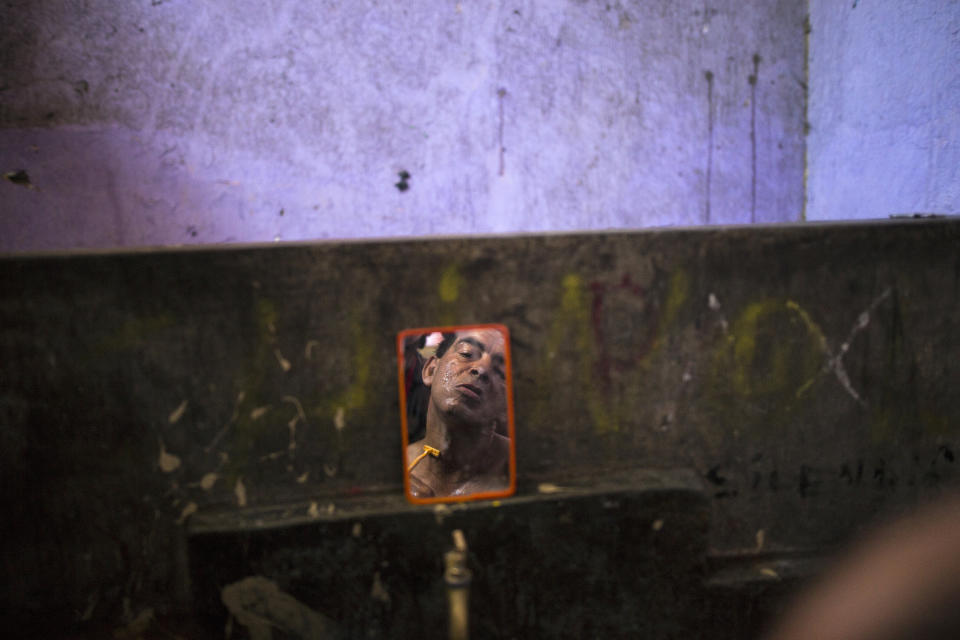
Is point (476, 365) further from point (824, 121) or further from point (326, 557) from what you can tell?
point (824, 121)

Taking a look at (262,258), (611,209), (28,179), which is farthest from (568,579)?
(28,179)

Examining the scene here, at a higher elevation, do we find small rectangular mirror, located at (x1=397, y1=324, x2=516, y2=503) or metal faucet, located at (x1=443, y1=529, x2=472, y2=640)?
small rectangular mirror, located at (x1=397, y1=324, x2=516, y2=503)

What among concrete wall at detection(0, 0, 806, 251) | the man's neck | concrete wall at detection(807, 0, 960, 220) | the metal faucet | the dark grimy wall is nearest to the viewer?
the metal faucet

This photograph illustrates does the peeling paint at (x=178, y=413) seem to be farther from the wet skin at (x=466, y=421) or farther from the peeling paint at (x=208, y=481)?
the wet skin at (x=466, y=421)

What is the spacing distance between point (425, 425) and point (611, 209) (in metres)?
1.74

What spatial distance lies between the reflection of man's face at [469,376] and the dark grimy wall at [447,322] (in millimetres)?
63

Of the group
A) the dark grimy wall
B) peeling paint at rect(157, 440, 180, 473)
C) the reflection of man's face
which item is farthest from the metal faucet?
peeling paint at rect(157, 440, 180, 473)

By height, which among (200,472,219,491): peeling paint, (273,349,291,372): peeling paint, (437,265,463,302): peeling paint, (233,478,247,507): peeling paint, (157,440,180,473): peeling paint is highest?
(437,265,463,302): peeling paint

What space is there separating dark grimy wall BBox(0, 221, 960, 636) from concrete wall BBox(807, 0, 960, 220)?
A: 84 cm

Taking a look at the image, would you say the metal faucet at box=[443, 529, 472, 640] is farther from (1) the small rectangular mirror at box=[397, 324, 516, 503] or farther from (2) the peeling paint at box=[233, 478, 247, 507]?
(2) the peeling paint at box=[233, 478, 247, 507]

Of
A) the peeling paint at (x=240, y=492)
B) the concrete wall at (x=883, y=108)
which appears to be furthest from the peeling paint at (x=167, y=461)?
the concrete wall at (x=883, y=108)

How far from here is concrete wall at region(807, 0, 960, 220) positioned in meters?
2.00

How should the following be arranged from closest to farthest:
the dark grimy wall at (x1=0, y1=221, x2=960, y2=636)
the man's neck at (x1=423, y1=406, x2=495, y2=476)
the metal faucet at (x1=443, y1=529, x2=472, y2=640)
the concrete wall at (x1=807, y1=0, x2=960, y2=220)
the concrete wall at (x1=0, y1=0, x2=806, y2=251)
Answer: the metal faucet at (x1=443, y1=529, x2=472, y2=640)
the dark grimy wall at (x1=0, y1=221, x2=960, y2=636)
the man's neck at (x1=423, y1=406, x2=495, y2=476)
the concrete wall at (x1=807, y1=0, x2=960, y2=220)
the concrete wall at (x1=0, y1=0, x2=806, y2=251)

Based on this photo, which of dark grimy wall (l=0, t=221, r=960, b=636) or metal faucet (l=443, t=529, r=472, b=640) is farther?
dark grimy wall (l=0, t=221, r=960, b=636)
